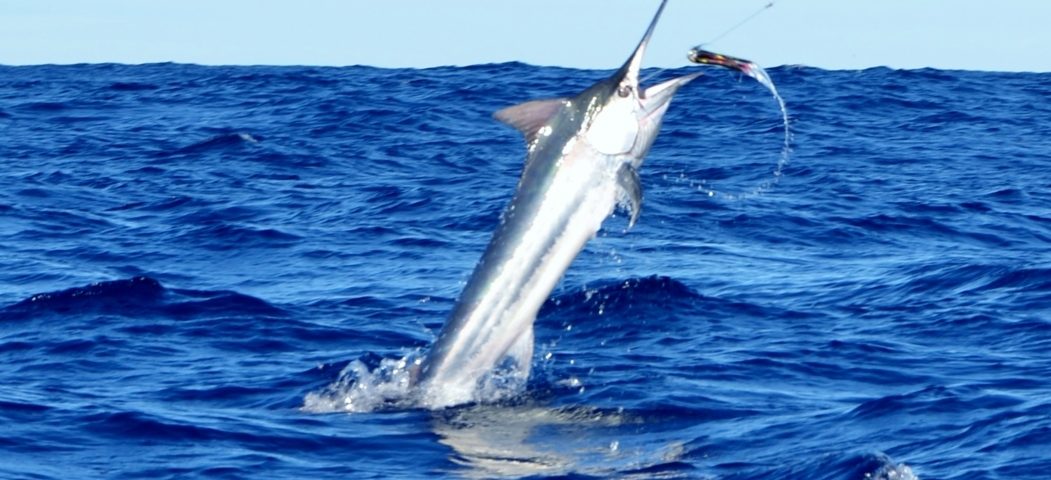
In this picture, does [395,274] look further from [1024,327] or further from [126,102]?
[126,102]

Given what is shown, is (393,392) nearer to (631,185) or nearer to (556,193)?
(556,193)

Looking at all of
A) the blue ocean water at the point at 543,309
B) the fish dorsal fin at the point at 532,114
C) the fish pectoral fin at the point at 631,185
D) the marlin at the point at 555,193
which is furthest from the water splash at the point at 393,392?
the fish pectoral fin at the point at 631,185

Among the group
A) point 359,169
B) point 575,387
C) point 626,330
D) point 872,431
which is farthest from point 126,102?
point 872,431

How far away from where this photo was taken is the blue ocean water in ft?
34.4

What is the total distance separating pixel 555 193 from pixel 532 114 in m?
0.47

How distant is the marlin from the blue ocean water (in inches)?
36.1

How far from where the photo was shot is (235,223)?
2102 cm

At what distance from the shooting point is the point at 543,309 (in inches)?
623

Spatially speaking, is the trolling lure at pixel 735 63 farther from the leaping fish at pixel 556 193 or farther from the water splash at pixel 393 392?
the water splash at pixel 393 392

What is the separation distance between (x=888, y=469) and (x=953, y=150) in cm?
Result: 1969

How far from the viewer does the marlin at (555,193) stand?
892cm

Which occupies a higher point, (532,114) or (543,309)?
(532,114)

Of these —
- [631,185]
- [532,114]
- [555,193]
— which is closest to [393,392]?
[555,193]

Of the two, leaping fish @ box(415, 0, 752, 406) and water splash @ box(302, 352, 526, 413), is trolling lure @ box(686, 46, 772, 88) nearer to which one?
leaping fish @ box(415, 0, 752, 406)
